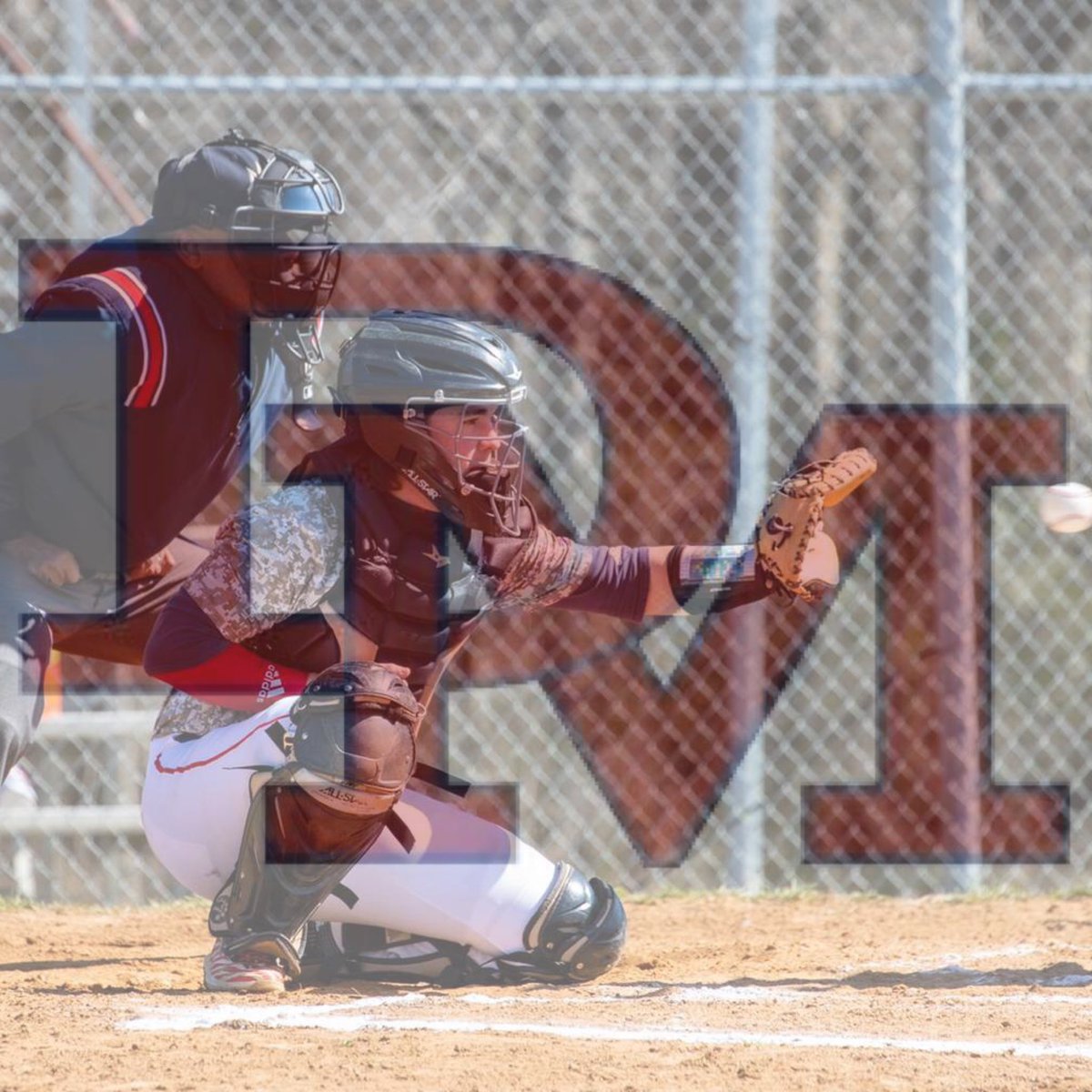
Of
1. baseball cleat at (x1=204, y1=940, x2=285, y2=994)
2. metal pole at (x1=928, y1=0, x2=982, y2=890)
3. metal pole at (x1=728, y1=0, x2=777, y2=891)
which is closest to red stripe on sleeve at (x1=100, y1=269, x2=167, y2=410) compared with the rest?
baseball cleat at (x1=204, y1=940, x2=285, y2=994)

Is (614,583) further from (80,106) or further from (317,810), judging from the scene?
(80,106)

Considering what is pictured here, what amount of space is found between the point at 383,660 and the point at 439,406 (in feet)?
1.74

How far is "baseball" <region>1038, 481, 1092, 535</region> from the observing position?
4.03 meters

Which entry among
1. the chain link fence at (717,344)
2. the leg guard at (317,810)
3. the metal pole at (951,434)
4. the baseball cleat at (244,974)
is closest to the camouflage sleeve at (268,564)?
the leg guard at (317,810)

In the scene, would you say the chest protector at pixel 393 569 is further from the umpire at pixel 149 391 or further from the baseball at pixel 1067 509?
the baseball at pixel 1067 509

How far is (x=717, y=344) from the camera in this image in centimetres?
770

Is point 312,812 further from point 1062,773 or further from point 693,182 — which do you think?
point 1062,773

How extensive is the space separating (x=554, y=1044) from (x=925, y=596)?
3576mm

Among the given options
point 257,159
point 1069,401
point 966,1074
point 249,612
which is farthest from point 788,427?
point 966,1074

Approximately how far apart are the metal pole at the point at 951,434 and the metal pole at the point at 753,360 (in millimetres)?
508

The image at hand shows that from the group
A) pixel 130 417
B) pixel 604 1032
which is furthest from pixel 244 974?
pixel 130 417

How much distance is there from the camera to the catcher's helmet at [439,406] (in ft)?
11.7

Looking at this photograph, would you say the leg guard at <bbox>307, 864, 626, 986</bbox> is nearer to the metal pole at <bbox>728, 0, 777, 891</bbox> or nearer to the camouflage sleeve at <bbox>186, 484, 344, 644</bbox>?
the camouflage sleeve at <bbox>186, 484, 344, 644</bbox>

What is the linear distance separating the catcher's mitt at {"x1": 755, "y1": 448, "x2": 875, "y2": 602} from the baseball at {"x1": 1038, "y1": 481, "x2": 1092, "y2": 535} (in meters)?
0.63
